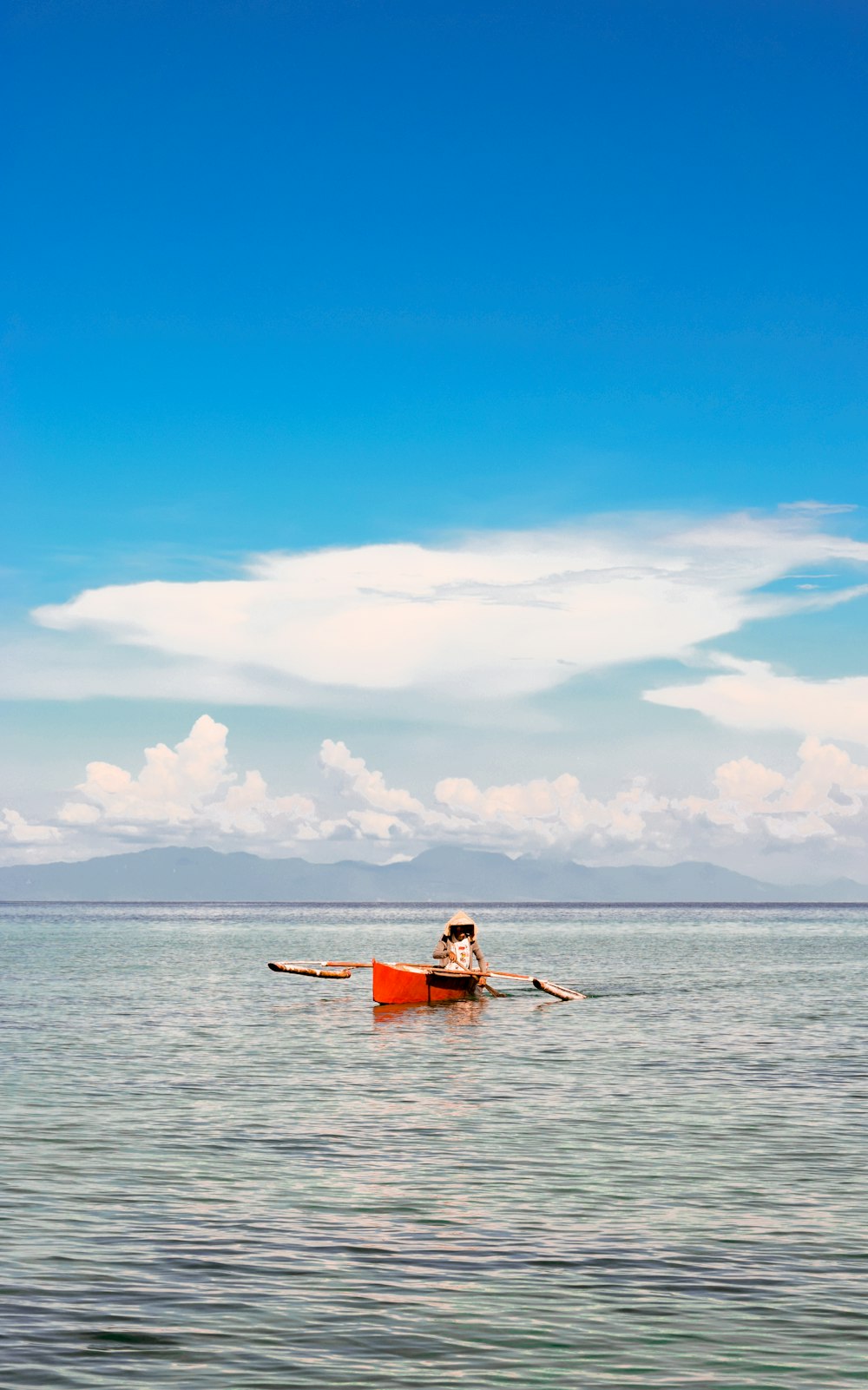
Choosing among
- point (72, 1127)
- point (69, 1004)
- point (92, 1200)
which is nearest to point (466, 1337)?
point (92, 1200)

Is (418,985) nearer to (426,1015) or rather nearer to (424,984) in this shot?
(424,984)

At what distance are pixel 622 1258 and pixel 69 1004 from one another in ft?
160

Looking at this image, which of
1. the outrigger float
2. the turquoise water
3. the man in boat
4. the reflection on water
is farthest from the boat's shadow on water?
the turquoise water

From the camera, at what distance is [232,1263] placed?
60.6ft

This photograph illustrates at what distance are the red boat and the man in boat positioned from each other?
0.80 m

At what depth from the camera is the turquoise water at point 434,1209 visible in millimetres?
15133

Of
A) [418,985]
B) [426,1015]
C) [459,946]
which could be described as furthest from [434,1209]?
[459,946]

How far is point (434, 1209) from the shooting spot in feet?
70.9

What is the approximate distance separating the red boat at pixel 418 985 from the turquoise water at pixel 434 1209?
9.87 meters

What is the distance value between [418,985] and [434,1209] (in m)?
39.3

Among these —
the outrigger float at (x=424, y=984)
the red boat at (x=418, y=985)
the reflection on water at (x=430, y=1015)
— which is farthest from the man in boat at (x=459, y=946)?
the reflection on water at (x=430, y=1015)

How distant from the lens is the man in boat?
61.9m

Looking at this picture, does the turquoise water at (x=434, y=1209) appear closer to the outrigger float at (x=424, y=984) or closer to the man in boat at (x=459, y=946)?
the outrigger float at (x=424, y=984)

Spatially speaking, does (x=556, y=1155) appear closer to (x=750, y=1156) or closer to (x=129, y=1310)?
(x=750, y=1156)
